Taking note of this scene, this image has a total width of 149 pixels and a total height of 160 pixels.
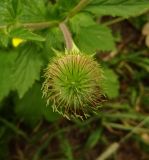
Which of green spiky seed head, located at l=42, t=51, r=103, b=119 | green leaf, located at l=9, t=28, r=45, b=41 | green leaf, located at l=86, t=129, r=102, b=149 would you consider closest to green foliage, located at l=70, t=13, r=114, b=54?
green leaf, located at l=9, t=28, r=45, b=41

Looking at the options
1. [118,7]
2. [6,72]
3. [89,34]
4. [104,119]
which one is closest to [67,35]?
[118,7]

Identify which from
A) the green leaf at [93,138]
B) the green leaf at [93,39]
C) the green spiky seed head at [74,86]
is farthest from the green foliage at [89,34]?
the green leaf at [93,138]

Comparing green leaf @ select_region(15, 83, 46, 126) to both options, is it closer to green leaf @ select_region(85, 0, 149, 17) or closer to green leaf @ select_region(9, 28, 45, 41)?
green leaf @ select_region(85, 0, 149, 17)

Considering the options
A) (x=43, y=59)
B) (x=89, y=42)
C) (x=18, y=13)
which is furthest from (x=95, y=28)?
(x=18, y=13)

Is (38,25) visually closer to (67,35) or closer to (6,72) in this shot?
(67,35)

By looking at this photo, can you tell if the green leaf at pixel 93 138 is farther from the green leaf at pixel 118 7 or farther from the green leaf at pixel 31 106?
the green leaf at pixel 118 7

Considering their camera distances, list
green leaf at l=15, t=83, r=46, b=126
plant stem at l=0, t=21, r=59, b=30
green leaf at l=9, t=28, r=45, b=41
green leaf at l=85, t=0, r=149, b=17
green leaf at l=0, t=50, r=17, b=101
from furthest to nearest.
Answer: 1. green leaf at l=15, t=83, r=46, b=126
2. green leaf at l=0, t=50, r=17, b=101
3. green leaf at l=85, t=0, r=149, b=17
4. plant stem at l=0, t=21, r=59, b=30
5. green leaf at l=9, t=28, r=45, b=41
